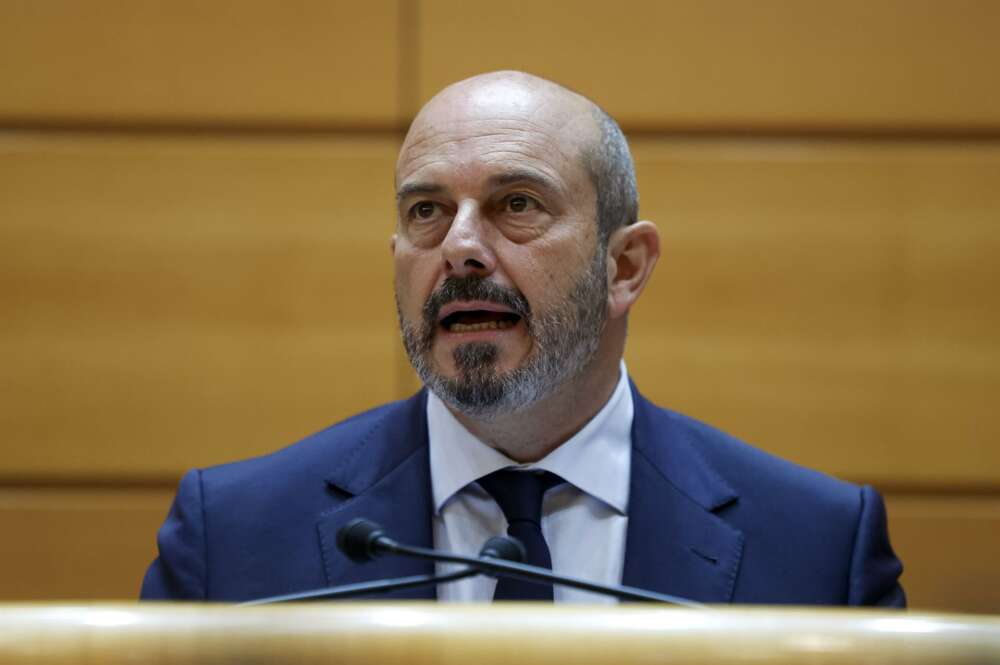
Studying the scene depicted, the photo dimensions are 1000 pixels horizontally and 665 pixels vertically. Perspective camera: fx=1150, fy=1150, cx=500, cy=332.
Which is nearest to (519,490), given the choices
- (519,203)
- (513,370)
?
(513,370)

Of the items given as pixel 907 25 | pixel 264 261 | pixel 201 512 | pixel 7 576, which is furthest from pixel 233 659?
pixel 907 25

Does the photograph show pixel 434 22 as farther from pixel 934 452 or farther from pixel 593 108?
pixel 934 452

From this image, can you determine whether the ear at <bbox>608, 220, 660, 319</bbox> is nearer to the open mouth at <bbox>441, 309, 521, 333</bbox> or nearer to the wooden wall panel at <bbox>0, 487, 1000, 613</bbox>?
the open mouth at <bbox>441, 309, 521, 333</bbox>

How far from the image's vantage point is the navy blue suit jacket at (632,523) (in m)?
1.48

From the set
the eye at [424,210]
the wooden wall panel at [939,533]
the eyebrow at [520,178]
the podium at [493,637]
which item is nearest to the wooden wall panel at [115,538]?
the wooden wall panel at [939,533]

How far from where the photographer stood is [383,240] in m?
2.19

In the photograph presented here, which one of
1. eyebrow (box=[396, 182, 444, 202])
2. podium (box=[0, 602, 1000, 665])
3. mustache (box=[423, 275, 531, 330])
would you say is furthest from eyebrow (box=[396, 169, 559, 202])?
podium (box=[0, 602, 1000, 665])

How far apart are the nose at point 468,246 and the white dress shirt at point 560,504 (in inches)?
9.1

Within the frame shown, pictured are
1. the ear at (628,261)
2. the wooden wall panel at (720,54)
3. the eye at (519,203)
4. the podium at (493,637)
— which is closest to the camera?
A: the podium at (493,637)

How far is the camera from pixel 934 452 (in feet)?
7.24

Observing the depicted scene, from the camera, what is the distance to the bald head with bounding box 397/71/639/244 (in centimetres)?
153

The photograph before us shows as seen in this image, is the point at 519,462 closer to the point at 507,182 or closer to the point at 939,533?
the point at 507,182

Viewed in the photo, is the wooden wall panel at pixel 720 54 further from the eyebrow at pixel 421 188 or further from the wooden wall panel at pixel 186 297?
the eyebrow at pixel 421 188

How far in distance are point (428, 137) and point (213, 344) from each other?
864mm
